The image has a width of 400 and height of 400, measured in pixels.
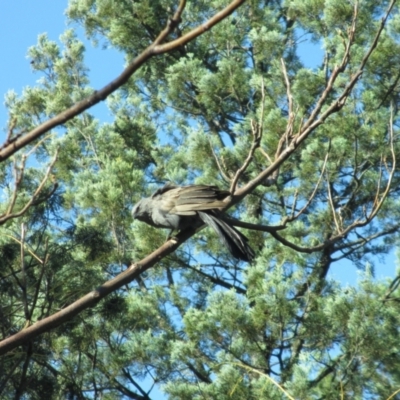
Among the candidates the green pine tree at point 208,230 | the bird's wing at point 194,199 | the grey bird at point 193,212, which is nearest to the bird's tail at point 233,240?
the grey bird at point 193,212

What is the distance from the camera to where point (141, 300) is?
404 inches

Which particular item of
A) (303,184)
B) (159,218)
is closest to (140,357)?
(303,184)

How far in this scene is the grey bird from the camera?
468 cm

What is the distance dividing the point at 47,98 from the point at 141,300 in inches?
188

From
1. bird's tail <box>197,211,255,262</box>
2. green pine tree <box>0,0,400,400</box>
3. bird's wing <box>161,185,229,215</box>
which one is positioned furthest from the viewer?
green pine tree <box>0,0,400,400</box>

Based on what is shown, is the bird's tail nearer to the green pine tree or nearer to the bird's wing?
the bird's wing

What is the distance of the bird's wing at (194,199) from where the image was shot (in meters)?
4.96

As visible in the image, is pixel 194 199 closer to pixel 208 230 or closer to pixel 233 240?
pixel 233 240

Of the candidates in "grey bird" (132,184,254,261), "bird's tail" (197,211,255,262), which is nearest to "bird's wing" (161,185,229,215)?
"grey bird" (132,184,254,261)

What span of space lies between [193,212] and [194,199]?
0.37 ft

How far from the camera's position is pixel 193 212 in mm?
5082

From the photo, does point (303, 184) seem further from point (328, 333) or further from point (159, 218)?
point (159, 218)

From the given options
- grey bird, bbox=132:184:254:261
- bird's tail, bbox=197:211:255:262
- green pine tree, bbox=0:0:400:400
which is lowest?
bird's tail, bbox=197:211:255:262

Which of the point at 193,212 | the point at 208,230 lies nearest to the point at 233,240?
the point at 193,212
